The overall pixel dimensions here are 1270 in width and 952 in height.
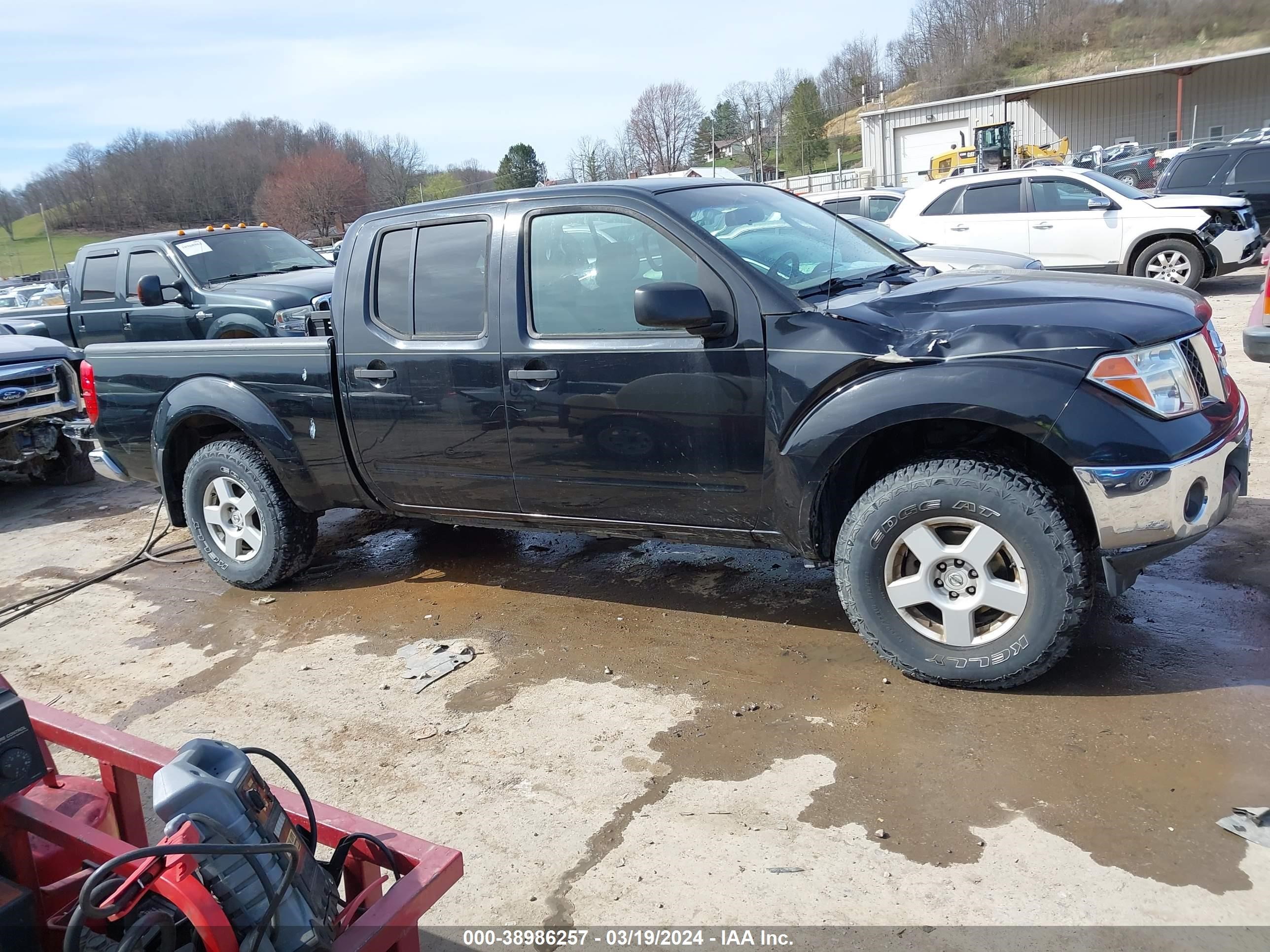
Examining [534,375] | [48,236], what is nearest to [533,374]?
[534,375]

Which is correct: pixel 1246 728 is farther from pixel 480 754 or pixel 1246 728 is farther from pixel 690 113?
pixel 690 113

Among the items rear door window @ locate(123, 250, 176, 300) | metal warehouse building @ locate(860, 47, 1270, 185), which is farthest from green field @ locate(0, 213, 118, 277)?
rear door window @ locate(123, 250, 176, 300)

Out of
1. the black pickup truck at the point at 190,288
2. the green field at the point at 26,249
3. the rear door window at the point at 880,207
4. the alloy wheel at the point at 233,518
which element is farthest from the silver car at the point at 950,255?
the green field at the point at 26,249

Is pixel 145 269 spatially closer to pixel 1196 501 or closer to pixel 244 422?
pixel 244 422

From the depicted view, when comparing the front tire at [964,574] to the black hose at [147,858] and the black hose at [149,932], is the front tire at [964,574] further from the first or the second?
the black hose at [149,932]

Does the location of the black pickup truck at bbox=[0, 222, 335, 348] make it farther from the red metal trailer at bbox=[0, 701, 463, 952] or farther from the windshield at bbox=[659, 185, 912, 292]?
the red metal trailer at bbox=[0, 701, 463, 952]

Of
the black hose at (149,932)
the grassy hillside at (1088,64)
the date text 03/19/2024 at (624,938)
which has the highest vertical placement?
the grassy hillside at (1088,64)

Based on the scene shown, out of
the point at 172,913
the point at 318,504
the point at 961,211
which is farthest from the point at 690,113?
the point at 172,913

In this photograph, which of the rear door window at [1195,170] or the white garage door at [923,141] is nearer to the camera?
the rear door window at [1195,170]

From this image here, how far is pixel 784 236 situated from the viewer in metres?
4.36

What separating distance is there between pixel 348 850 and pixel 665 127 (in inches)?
1614

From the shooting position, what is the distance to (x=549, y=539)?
5.96 m

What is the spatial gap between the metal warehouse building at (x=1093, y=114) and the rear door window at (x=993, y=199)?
101 ft

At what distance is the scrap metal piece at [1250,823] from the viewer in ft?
9.00
